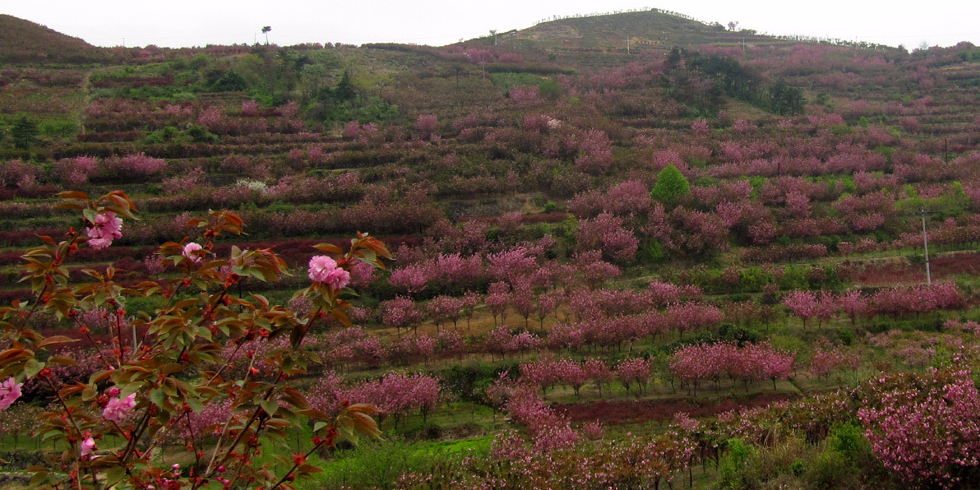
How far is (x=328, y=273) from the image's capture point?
3432mm

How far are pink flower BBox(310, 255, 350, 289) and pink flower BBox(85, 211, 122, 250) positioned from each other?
1.19 meters

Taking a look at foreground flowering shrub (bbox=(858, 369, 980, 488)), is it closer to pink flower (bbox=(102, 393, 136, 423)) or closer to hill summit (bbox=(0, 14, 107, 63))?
pink flower (bbox=(102, 393, 136, 423))

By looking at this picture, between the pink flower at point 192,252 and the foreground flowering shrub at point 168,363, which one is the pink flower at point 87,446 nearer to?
the foreground flowering shrub at point 168,363

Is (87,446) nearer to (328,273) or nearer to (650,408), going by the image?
(328,273)

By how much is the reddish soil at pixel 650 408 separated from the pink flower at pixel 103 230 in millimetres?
10738

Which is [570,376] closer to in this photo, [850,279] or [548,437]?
[548,437]

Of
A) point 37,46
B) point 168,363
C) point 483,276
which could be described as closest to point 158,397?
point 168,363

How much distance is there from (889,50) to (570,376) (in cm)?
5165

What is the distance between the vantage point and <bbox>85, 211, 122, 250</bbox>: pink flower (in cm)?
357

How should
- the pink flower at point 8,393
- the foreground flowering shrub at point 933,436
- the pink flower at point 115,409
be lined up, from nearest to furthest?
the pink flower at point 8,393
the pink flower at point 115,409
the foreground flowering shrub at point 933,436

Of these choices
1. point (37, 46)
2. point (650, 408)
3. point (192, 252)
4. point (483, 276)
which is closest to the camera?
point (192, 252)

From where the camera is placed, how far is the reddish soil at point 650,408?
514 inches

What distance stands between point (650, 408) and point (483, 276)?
6963 mm

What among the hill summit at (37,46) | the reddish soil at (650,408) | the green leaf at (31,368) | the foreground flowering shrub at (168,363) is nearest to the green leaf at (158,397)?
the foreground flowering shrub at (168,363)
